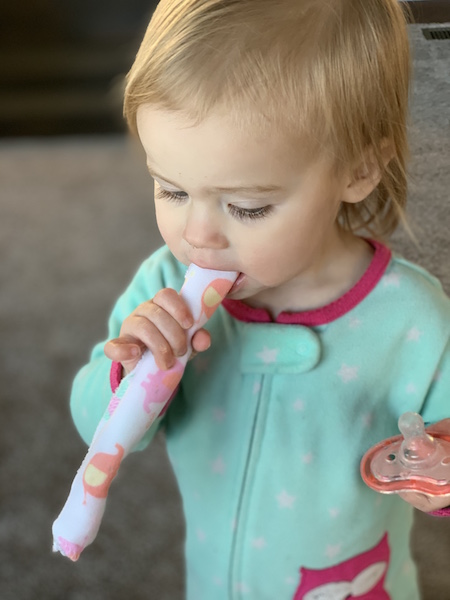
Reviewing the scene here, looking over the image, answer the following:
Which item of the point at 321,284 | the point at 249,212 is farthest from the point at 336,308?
the point at 249,212

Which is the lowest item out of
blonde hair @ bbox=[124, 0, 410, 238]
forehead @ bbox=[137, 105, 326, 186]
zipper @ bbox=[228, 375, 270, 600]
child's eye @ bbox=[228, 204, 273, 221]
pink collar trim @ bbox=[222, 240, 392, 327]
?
zipper @ bbox=[228, 375, 270, 600]

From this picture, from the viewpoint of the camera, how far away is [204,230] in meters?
0.45

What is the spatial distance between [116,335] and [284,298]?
0.43 feet

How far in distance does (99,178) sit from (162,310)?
1077mm

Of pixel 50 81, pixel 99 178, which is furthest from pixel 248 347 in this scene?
pixel 50 81

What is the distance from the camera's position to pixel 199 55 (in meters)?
0.42

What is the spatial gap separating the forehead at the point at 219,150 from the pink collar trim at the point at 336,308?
Result: 0.43ft

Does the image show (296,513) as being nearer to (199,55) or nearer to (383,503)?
(383,503)

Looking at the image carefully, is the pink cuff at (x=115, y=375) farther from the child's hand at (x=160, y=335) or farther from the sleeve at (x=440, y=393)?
the sleeve at (x=440, y=393)

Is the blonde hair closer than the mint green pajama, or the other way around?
the blonde hair

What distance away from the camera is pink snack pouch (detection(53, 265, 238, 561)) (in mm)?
442

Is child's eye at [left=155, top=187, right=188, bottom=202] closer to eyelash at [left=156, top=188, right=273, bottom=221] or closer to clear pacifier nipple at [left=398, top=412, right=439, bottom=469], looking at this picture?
eyelash at [left=156, top=188, right=273, bottom=221]

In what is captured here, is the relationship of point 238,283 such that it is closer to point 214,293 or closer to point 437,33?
point 214,293

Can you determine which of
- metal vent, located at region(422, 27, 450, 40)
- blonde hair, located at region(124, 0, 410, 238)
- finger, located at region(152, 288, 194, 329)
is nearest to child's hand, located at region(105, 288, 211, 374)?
finger, located at region(152, 288, 194, 329)
